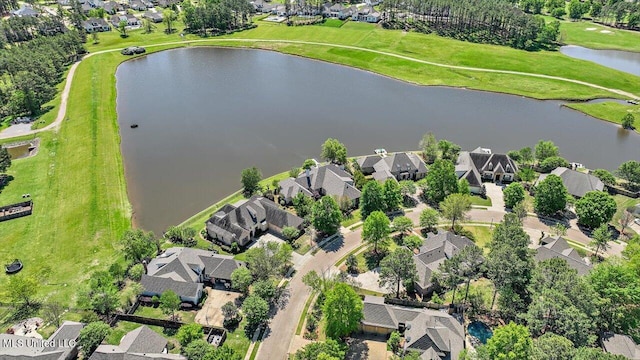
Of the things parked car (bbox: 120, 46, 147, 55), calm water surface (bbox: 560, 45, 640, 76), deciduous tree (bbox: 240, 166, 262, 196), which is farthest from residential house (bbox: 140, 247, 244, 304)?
calm water surface (bbox: 560, 45, 640, 76)

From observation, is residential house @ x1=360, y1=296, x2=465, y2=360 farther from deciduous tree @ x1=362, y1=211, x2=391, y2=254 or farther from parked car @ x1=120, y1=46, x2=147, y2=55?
parked car @ x1=120, y1=46, x2=147, y2=55

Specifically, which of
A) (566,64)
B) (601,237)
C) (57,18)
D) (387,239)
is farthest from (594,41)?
(57,18)

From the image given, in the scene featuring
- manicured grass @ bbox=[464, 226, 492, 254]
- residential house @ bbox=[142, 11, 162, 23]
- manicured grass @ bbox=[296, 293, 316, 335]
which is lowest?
manicured grass @ bbox=[296, 293, 316, 335]

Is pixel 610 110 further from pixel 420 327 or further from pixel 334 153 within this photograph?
pixel 420 327

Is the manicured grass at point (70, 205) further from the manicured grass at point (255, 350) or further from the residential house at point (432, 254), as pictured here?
the residential house at point (432, 254)

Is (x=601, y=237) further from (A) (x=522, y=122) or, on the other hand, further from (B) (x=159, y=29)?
(B) (x=159, y=29)

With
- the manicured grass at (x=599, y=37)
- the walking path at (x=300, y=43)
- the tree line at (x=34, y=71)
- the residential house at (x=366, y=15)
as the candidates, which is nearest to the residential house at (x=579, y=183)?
the walking path at (x=300, y=43)
